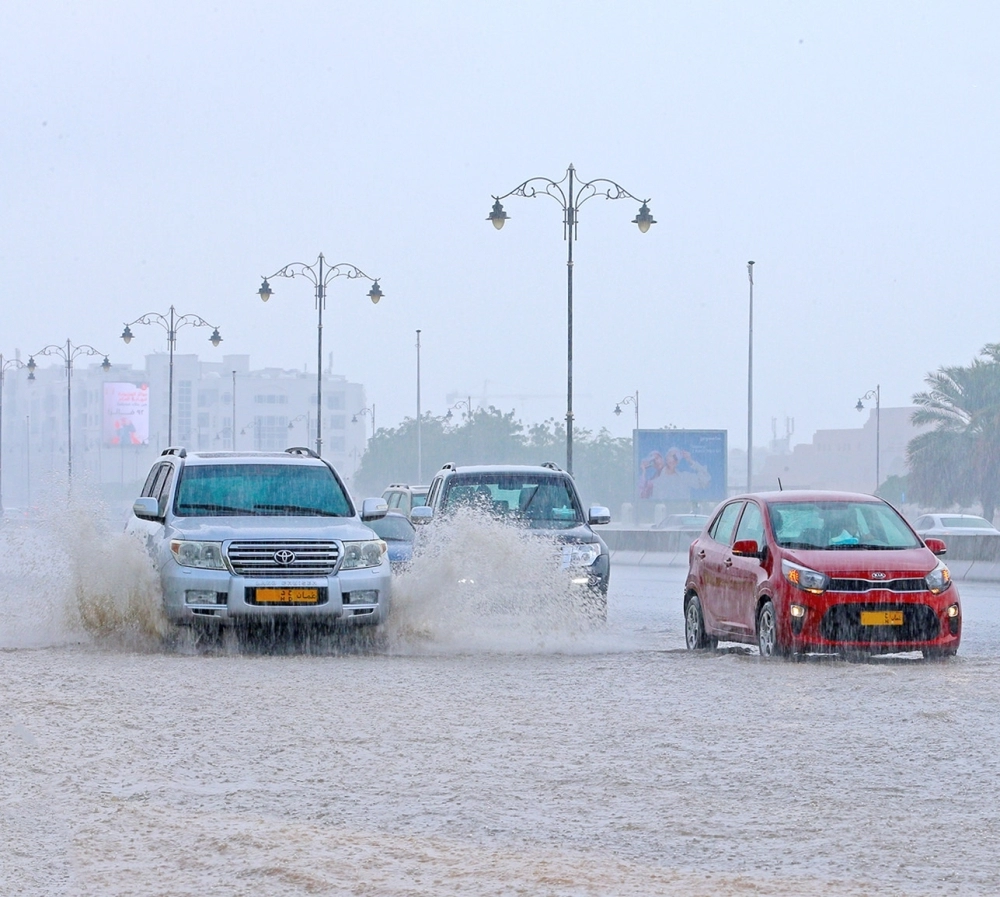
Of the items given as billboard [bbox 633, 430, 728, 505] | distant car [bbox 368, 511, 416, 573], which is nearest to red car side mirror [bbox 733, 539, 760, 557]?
distant car [bbox 368, 511, 416, 573]

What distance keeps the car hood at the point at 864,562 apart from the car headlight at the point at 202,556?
474 cm

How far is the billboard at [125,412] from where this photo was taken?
146 m

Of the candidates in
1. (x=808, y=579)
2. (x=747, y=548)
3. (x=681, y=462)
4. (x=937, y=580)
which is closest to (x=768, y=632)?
(x=808, y=579)

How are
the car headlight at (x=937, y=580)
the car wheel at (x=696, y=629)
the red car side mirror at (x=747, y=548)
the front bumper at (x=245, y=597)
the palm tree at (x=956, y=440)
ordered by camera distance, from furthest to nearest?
1. the palm tree at (x=956, y=440)
2. the car wheel at (x=696, y=629)
3. the front bumper at (x=245, y=597)
4. the red car side mirror at (x=747, y=548)
5. the car headlight at (x=937, y=580)

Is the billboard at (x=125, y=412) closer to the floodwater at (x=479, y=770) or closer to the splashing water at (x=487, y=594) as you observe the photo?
the splashing water at (x=487, y=594)

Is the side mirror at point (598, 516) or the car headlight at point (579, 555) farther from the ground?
the side mirror at point (598, 516)

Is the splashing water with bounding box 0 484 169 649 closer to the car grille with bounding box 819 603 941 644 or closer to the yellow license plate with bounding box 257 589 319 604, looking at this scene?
the yellow license plate with bounding box 257 589 319 604

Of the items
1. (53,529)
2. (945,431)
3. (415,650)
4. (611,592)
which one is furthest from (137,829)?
(945,431)

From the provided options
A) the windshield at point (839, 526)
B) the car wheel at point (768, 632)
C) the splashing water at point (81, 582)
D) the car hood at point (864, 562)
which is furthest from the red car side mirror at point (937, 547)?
the splashing water at point (81, 582)

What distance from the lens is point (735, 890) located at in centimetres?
591

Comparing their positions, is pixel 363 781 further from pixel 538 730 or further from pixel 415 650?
pixel 415 650

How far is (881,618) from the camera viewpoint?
1374cm

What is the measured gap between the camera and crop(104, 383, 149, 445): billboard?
14575 centimetres

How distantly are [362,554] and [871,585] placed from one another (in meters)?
4.42
